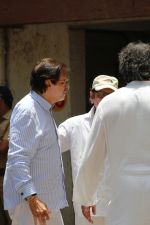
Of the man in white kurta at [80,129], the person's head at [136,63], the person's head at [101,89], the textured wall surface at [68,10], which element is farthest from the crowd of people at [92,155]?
the textured wall surface at [68,10]

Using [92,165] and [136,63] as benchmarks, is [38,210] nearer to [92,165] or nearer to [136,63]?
[92,165]

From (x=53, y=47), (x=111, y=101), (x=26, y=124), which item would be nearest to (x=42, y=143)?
(x=26, y=124)

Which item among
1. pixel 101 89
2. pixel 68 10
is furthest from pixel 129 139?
pixel 68 10

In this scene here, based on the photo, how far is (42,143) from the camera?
13.7 feet

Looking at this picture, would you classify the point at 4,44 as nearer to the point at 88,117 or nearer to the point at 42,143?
the point at 88,117

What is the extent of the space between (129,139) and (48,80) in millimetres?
874

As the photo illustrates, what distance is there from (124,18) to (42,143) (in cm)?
230

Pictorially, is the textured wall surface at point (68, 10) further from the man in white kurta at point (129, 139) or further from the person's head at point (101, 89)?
the man in white kurta at point (129, 139)

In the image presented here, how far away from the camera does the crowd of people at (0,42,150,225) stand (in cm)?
361

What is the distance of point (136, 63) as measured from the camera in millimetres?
3740

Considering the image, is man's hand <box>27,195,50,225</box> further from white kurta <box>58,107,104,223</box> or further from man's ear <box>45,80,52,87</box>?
white kurta <box>58,107,104,223</box>

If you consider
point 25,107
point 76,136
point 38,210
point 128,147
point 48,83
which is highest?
point 48,83

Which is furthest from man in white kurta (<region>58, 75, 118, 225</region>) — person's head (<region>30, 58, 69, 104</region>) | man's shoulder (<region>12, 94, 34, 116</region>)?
man's shoulder (<region>12, 94, 34, 116</region>)

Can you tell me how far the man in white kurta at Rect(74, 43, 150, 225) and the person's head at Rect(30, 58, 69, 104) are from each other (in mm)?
584
